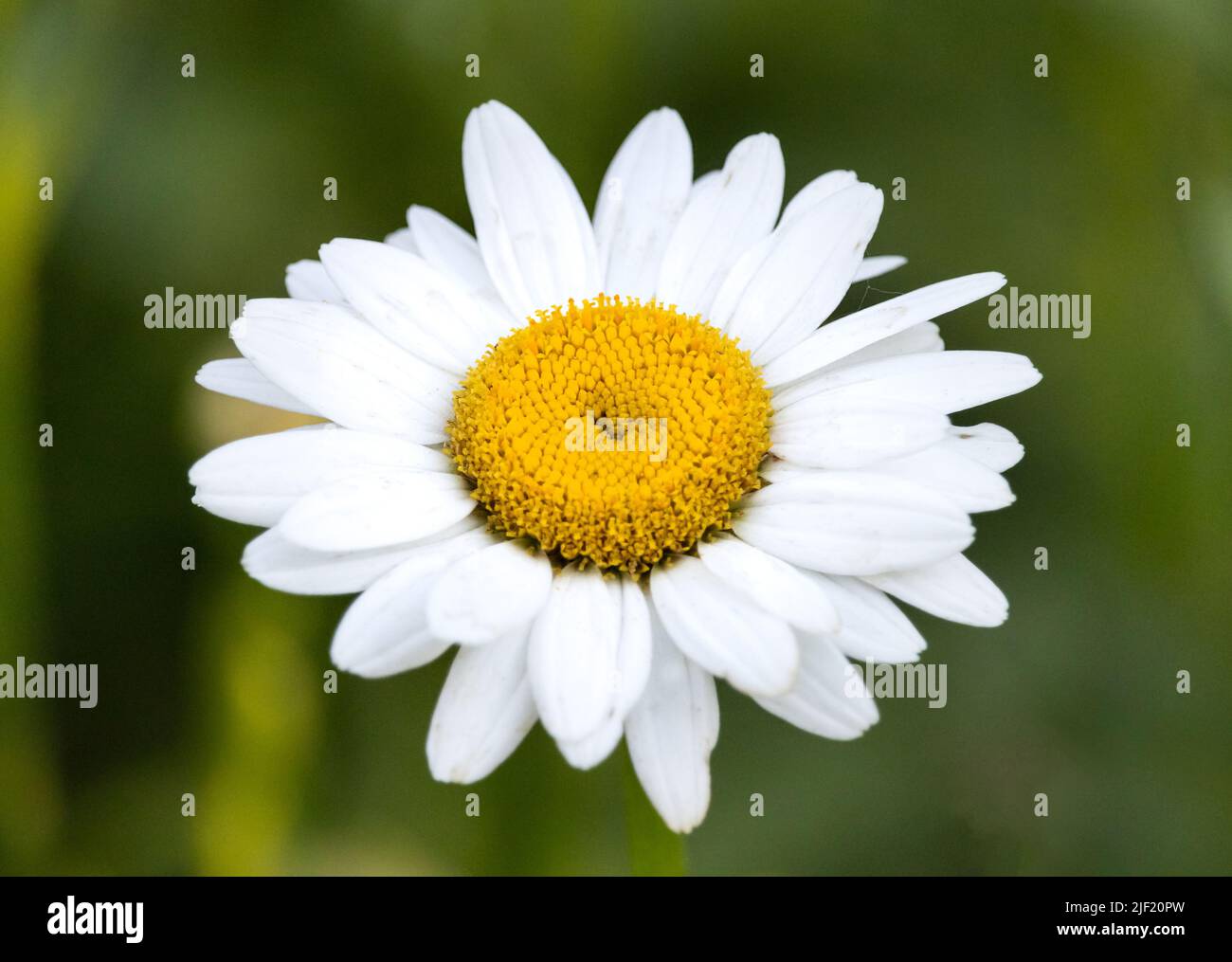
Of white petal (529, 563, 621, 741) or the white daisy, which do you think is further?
the white daisy

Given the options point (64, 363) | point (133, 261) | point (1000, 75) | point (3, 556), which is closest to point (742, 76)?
point (1000, 75)

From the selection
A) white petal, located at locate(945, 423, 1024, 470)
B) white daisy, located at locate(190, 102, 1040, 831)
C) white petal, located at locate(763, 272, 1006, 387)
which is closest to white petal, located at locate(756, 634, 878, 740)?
white daisy, located at locate(190, 102, 1040, 831)

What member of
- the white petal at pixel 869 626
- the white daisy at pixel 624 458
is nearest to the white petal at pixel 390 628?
the white daisy at pixel 624 458

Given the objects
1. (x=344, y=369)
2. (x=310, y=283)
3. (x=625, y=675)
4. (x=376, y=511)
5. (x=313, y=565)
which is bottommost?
(x=625, y=675)

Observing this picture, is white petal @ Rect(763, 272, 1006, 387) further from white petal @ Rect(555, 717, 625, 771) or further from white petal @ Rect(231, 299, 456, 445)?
white petal @ Rect(555, 717, 625, 771)

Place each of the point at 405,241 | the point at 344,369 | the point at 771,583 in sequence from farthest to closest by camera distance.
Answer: the point at 405,241
the point at 344,369
the point at 771,583

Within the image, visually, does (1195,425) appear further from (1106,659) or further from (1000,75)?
(1000,75)

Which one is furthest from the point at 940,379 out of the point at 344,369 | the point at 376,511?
the point at 344,369

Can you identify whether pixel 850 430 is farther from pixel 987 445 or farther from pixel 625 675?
pixel 625 675
